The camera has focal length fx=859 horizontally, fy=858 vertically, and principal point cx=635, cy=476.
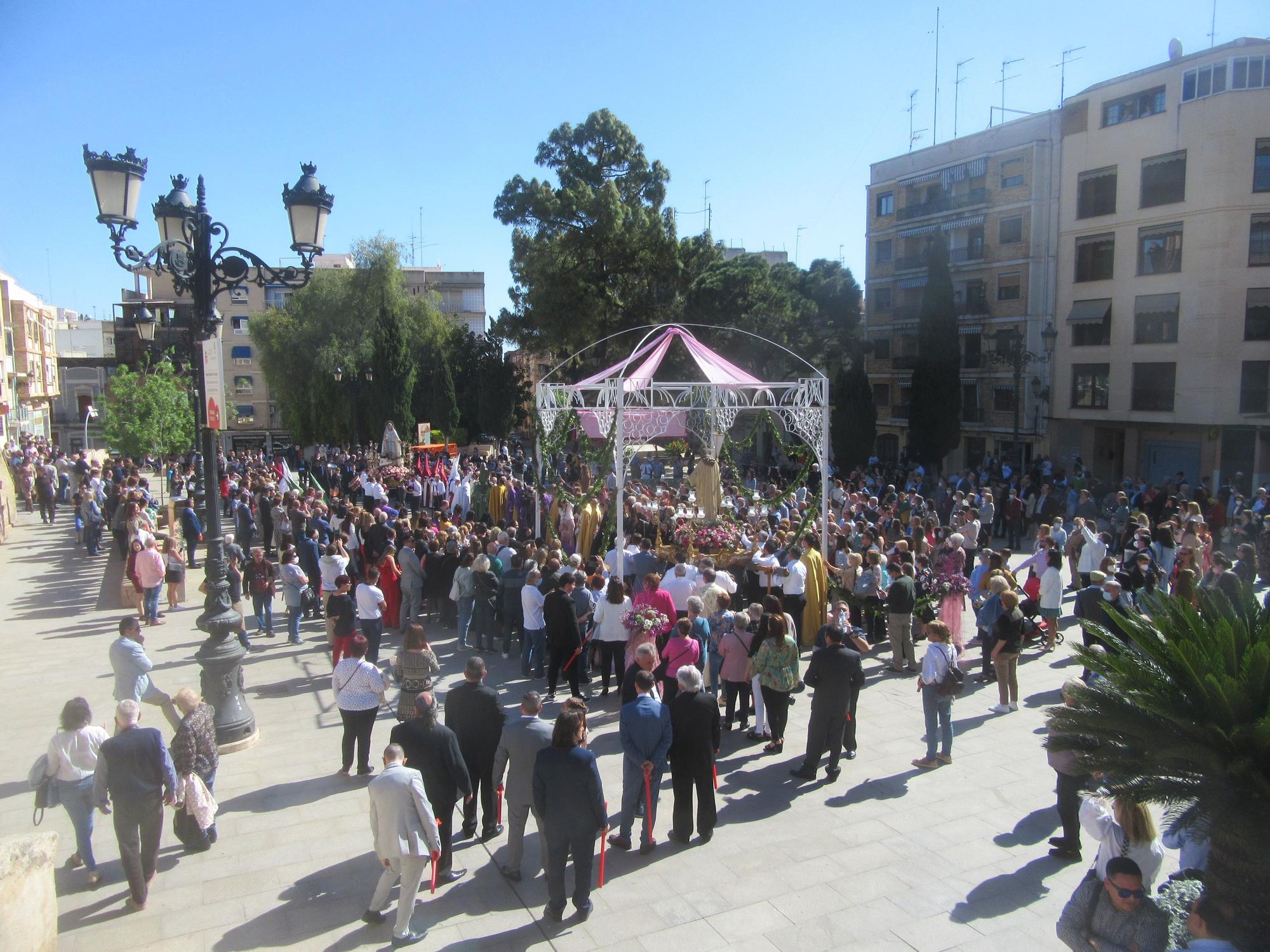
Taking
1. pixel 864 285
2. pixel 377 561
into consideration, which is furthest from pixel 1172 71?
pixel 377 561

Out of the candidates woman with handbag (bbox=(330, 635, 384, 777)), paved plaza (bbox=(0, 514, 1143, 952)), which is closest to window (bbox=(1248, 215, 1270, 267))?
paved plaza (bbox=(0, 514, 1143, 952))

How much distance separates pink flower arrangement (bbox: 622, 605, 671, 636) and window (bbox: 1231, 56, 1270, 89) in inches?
977

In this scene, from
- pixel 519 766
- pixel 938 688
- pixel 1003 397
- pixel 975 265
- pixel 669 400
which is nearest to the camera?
pixel 519 766

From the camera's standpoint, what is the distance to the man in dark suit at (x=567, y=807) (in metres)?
4.87

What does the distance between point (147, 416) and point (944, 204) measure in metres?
27.9

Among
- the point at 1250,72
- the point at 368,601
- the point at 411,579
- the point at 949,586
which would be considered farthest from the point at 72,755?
the point at 1250,72

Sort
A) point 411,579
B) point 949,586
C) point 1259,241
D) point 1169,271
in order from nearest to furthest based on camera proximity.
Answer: point 949,586, point 411,579, point 1259,241, point 1169,271

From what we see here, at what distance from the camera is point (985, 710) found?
27.7ft

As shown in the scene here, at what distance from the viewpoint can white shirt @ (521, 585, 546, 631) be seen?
9188 mm

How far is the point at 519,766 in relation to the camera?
537cm

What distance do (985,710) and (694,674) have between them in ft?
13.4

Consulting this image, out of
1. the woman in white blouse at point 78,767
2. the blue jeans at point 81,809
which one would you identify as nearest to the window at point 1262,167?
the woman in white blouse at point 78,767

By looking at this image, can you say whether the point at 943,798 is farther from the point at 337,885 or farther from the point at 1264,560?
the point at 1264,560

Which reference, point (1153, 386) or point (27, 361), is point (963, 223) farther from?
point (27, 361)
